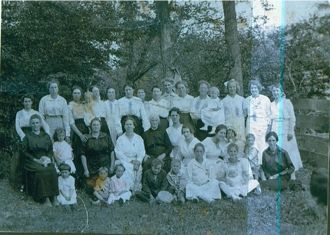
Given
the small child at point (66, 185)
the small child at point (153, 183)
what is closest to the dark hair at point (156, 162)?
the small child at point (153, 183)

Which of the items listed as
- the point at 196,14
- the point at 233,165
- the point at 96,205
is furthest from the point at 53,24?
the point at 233,165

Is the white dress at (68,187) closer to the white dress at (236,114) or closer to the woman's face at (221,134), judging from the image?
the woman's face at (221,134)

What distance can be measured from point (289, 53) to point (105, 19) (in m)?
1.83

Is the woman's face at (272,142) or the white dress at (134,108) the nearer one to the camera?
the woman's face at (272,142)

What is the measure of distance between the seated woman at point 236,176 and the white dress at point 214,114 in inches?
10.5

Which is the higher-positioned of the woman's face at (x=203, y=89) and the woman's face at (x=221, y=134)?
the woman's face at (x=203, y=89)

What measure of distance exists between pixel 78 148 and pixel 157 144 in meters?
0.80

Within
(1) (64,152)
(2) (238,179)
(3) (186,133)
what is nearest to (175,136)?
(3) (186,133)

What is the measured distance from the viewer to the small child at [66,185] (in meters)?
6.53

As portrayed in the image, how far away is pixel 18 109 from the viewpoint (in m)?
6.56

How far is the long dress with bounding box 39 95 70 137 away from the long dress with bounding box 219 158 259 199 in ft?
5.40

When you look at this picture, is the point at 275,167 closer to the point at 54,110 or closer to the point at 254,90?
the point at 254,90

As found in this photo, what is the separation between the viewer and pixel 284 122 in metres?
6.30

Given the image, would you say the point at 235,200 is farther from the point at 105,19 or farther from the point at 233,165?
the point at 105,19
